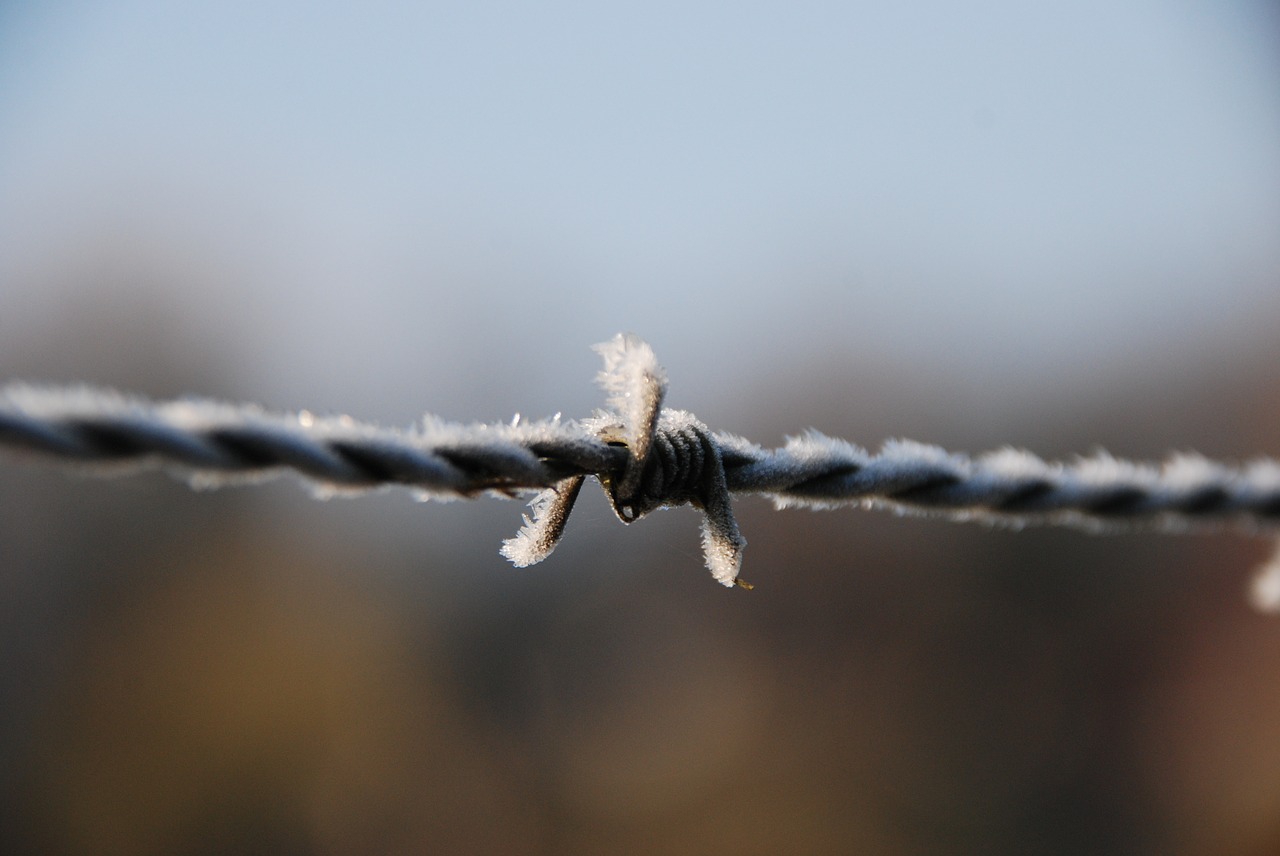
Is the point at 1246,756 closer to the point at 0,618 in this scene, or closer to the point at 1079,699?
the point at 1079,699

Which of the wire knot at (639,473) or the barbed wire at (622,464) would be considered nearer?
the barbed wire at (622,464)

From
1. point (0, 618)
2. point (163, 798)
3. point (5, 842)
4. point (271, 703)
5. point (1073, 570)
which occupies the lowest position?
point (5, 842)

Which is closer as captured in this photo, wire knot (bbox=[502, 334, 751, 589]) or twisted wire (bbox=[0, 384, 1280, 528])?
twisted wire (bbox=[0, 384, 1280, 528])

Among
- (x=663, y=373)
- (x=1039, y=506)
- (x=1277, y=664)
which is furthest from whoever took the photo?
(x=1277, y=664)

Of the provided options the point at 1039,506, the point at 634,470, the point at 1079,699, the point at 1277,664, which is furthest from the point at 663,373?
the point at 1079,699
